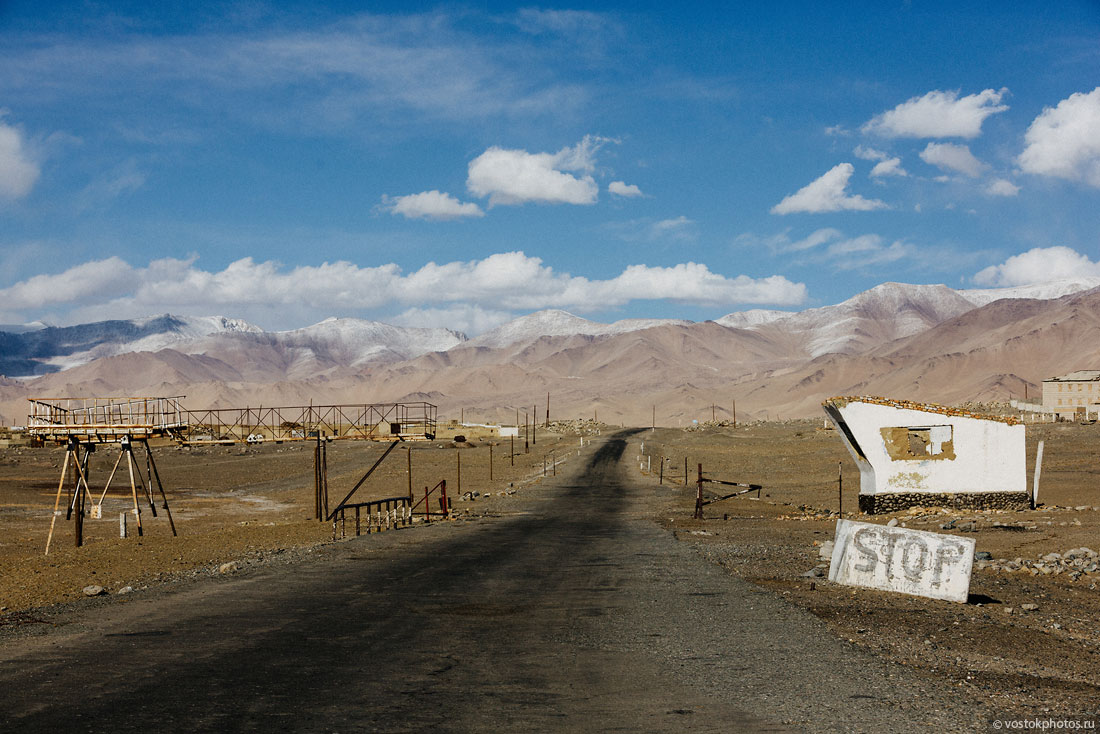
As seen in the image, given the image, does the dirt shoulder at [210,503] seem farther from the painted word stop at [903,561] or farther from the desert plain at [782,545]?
the painted word stop at [903,561]

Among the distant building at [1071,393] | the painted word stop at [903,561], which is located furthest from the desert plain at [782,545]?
the distant building at [1071,393]

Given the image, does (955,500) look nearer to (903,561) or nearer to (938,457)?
(938,457)

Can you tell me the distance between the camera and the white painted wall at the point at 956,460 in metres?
30.5

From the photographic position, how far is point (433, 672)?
387 inches

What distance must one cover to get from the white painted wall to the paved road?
14957 millimetres

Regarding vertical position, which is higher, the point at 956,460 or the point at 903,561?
the point at 956,460

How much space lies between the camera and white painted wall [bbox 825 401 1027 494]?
3045cm

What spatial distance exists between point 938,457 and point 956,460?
55cm

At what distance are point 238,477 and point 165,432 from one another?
3763cm

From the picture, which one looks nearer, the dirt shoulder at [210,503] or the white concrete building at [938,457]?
the dirt shoulder at [210,503]

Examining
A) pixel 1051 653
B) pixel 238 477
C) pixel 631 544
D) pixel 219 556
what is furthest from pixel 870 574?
pixel 238 477

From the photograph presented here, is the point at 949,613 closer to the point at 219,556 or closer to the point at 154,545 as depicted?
the point at 219,556

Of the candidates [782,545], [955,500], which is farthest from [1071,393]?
[782,545]

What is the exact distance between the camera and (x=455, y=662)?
10.3 meters
